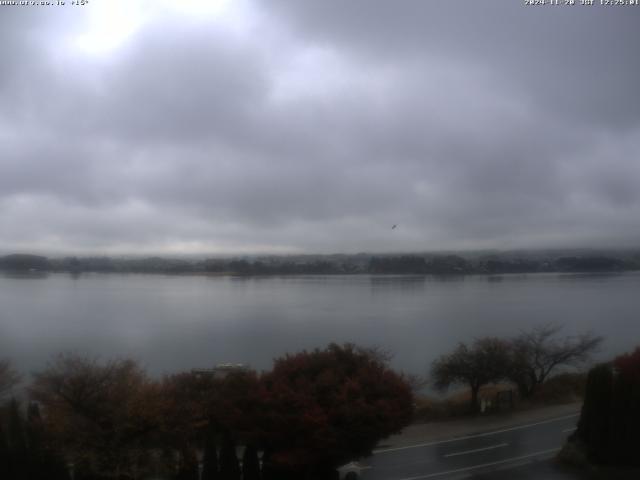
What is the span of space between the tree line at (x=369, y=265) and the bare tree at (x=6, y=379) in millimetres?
7023

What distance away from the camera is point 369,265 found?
980 inches

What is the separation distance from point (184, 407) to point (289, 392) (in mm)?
1599

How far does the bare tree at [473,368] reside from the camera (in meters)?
15.2

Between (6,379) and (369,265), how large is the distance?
16.1m

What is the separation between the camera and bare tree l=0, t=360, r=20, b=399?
1114cm

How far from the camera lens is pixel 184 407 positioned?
312 inches

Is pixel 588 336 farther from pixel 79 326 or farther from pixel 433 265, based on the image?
pixel 79 326

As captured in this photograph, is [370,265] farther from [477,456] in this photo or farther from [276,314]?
[477,456]

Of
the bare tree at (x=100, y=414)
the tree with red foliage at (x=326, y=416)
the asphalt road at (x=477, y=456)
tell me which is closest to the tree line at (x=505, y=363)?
the asphalt road at (x=477, y=456)

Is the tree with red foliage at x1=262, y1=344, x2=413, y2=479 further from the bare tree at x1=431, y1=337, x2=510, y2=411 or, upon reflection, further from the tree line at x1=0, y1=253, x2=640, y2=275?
the tree line at x1=0, y1=253, x2=640, y2=275

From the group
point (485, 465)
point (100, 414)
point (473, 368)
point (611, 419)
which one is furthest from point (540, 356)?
point (100, 414)

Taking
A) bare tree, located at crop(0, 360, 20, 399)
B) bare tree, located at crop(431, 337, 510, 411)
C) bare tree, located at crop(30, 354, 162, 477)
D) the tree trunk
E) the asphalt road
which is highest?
bare tree, located at crop(30, 354, 162, 477)

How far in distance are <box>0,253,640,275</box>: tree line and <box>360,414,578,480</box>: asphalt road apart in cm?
1336

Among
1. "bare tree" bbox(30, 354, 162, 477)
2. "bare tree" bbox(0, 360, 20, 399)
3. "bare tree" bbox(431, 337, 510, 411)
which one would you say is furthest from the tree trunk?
"bare tree" bbox(0, 360, 20, 399)
